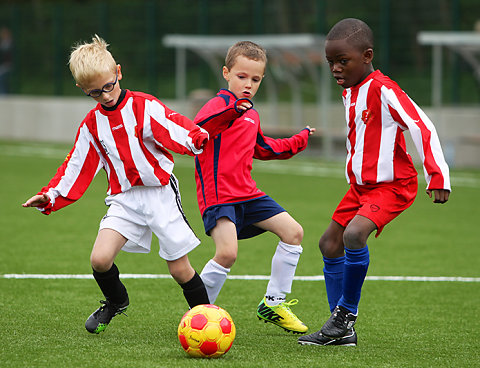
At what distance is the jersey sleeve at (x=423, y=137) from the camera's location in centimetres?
481

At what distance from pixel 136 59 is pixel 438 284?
60.3ft

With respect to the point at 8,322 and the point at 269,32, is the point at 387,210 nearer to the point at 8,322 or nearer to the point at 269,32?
the point at 8,322

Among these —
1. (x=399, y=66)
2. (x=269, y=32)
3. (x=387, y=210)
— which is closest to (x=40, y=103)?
(x=269, y=32)

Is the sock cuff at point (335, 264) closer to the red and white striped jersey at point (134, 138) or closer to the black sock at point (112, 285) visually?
the red and white striped jersey at point (134, 138)

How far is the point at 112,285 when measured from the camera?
5.33 m

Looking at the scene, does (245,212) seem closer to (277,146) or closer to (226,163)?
(226,163)

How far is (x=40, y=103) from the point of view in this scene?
25547 mm

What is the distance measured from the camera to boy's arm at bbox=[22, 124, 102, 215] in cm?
533

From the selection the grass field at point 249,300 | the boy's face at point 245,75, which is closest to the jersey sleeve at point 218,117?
the boy's face at point 245,75

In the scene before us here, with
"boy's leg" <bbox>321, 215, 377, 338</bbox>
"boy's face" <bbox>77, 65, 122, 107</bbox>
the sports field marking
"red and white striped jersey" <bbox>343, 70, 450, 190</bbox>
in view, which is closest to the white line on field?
"boy's leg" <bbox>321, 215, 377, 338</bbox>

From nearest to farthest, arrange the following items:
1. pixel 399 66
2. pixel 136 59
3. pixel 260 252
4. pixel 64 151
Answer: pixel 260 252 < pixel 399 66 < pixel 64 151 < pixel 136 59

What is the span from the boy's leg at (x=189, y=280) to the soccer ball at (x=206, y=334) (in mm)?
472

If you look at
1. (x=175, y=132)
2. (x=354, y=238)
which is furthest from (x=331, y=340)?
(x=175, y=132)

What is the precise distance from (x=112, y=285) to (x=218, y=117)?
45.2 inches
